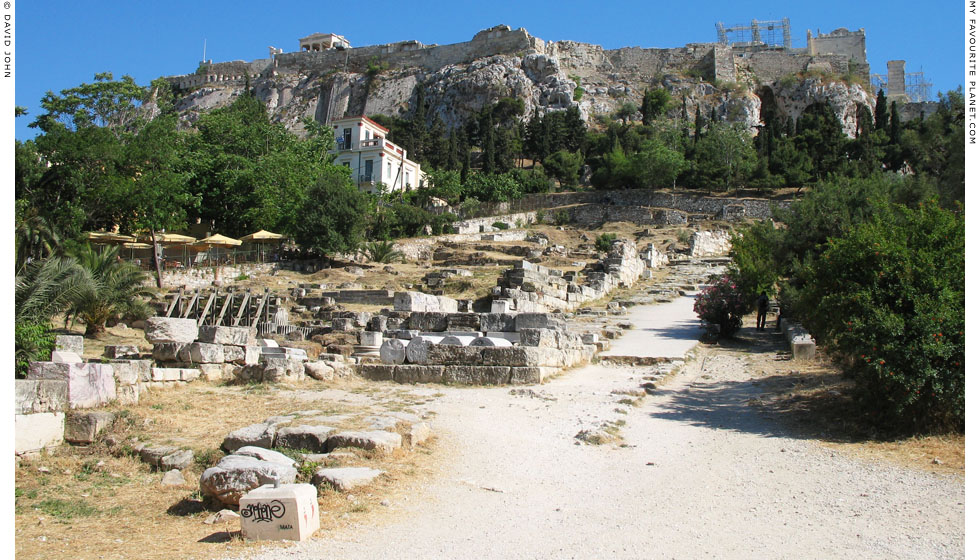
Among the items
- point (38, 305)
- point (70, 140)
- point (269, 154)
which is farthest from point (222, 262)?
point (38, 305)

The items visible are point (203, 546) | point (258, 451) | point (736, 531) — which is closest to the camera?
point (203, 546)

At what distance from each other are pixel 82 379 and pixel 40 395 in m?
0.71

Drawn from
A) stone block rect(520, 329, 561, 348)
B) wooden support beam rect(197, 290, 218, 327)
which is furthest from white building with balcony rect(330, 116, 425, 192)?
stone block rect(520, 329, 561, 348)

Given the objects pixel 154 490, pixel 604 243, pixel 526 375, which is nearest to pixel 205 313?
pixel 526 375

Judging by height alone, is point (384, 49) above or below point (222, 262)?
above

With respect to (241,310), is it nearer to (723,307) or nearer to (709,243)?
(723,307)

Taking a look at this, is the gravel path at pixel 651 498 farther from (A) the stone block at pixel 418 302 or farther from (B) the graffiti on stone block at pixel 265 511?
(A) the stone block at pixel 418 302

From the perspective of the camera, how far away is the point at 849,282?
8.53m

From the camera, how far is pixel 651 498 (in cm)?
614

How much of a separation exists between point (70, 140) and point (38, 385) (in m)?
27.8

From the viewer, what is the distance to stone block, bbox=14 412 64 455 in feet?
22.9

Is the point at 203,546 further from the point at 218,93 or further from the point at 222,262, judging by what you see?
the point at 218,93

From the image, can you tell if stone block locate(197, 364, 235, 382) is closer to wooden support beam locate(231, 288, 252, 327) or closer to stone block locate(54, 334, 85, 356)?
stone block locate(54, 334, 85, 356)

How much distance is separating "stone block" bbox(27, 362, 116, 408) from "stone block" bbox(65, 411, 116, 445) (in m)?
0.39
